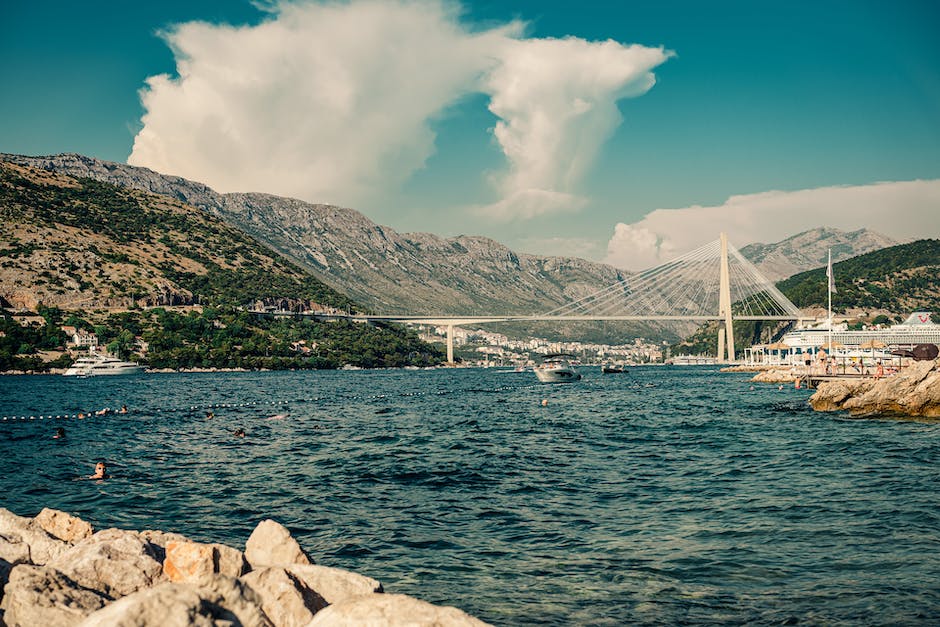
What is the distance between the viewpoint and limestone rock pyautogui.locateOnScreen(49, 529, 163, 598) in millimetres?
7496

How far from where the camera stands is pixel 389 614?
584 cm

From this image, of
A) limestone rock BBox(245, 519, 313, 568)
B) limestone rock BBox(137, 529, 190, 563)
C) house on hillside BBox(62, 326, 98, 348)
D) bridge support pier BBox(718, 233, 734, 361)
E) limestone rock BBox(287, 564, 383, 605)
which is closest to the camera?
limestone rock BBox(287, 564, 383, 605)

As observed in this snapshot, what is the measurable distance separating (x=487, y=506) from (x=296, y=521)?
181 inches

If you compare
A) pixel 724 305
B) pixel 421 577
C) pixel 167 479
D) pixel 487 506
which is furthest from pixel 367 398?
pixel 724 305

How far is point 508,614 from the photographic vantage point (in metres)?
9.52

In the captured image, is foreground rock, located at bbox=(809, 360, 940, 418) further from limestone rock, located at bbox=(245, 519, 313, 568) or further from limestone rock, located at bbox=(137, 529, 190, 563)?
limestone rock, located at bbox=(137, 529, 190, 563)

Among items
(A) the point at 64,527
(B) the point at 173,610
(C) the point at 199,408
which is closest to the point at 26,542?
(A) the point at 64,527

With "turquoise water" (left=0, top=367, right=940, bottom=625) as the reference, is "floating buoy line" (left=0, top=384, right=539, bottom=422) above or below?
below

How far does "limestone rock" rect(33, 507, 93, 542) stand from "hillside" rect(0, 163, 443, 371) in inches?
4573

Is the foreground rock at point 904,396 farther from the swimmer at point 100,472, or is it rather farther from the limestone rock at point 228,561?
the limestone rock at point 228,561

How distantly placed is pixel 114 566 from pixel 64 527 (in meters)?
3.62

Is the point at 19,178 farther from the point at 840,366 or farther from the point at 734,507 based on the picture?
the point at 734,507

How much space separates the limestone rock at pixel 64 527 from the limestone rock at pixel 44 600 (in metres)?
3.72

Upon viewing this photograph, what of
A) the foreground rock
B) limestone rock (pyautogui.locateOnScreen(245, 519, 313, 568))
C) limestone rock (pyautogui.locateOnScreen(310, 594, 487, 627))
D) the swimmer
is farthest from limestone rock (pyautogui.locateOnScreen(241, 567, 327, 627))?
the foreground rock
